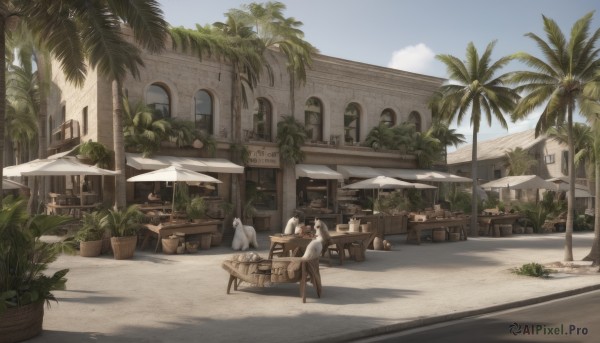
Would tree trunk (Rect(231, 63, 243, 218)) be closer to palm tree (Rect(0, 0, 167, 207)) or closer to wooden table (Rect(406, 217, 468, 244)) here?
wooden table (Rect(406, 217, 468, 244))

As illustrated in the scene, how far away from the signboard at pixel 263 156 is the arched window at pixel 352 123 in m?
5.28

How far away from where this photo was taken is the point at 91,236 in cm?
1254

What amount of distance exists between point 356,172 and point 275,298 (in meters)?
14.3

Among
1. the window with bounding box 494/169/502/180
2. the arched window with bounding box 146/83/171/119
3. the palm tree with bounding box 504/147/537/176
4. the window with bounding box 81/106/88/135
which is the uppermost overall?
the arched window with bounding box 146/83/171/119

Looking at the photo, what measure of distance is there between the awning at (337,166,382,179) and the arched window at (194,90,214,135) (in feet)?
21.5

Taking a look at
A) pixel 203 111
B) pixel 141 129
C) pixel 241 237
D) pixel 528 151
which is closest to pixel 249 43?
pixel 203 111

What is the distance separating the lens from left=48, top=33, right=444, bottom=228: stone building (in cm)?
1788

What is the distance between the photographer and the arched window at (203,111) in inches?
762

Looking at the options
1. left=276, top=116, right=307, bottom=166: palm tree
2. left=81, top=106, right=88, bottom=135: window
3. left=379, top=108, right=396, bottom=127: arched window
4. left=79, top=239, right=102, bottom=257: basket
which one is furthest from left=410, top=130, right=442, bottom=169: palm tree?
left=79, top=239, right=102, bottom=257: basket

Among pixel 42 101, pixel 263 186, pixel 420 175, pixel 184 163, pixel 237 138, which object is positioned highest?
pixel 42 101

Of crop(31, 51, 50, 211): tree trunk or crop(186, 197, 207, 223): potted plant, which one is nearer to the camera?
crop(186, 197, 207, 223): potted plant

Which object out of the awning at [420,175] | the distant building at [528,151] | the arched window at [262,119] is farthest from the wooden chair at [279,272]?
the distant building at [528,151]

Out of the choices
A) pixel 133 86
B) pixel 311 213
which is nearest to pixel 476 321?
pixel 311 213

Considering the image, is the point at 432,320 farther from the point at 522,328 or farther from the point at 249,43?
the point at 249,43
